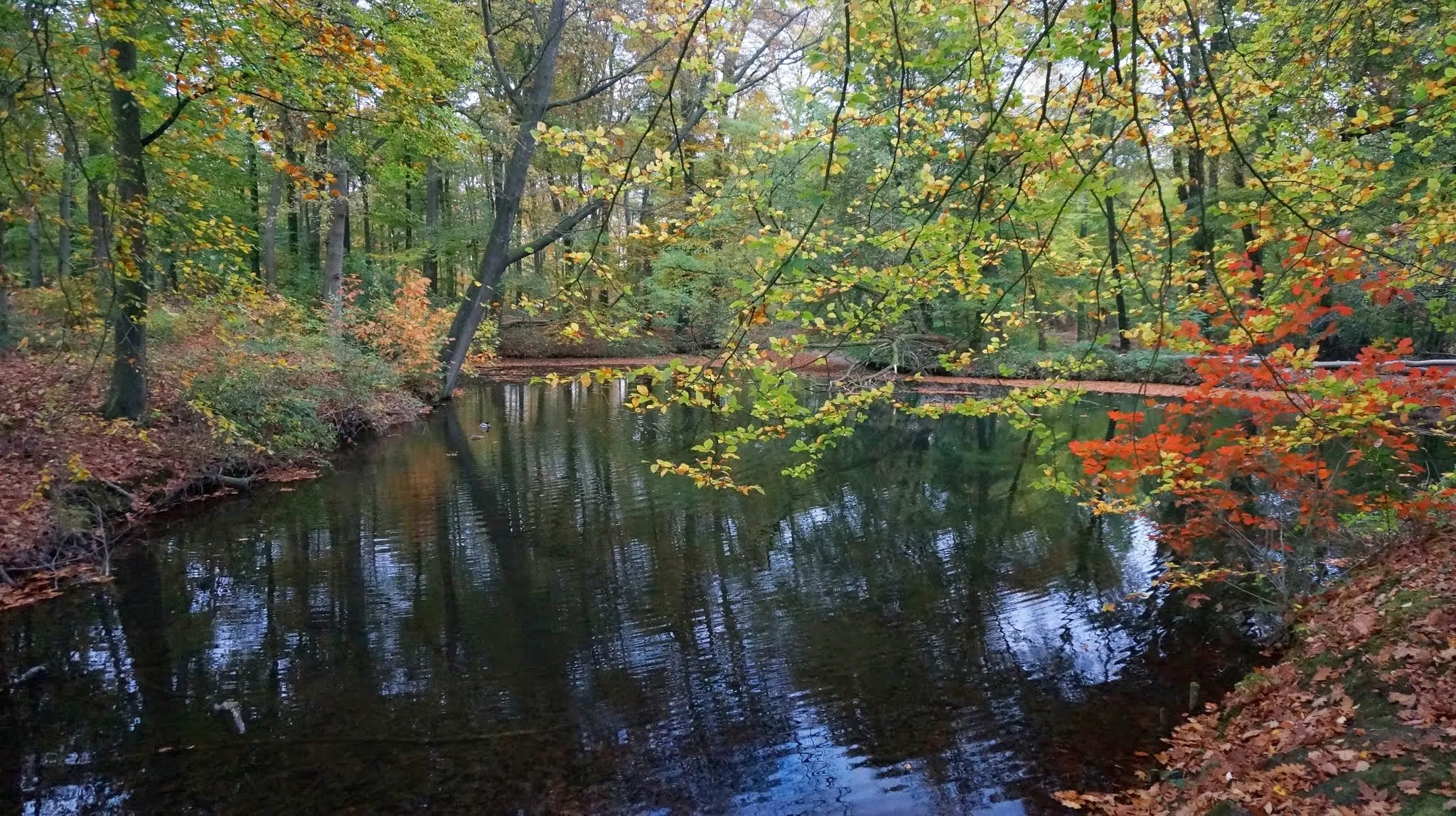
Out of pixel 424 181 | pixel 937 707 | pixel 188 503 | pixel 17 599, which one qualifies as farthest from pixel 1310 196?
pixel 424 181

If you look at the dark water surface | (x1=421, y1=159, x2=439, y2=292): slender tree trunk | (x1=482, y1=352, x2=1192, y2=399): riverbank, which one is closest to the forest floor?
the dark water surface

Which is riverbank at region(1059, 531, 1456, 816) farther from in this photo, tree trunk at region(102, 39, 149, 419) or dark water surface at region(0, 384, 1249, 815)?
tree trunk at region(102, 39, 149, 419)

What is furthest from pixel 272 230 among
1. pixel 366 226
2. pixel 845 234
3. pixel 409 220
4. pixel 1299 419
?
pixel 1299 419

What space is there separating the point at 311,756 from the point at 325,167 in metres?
14.4

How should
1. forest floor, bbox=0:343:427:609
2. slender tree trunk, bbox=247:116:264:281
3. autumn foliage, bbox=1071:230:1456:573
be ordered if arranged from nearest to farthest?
1. autumn foliage, bbox=1071:230:1456:573
2. forest floor, bbox=0:343:427:609
3. slender tree trunk, bbox=247:116:264:281

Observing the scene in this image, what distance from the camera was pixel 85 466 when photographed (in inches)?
301

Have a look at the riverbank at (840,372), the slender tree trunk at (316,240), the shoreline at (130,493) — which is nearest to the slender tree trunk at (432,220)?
the slender tree trunk at (316,240)

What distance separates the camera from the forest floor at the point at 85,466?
673 centimetres

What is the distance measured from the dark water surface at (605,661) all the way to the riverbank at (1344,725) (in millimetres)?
463

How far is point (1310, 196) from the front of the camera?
171 inches

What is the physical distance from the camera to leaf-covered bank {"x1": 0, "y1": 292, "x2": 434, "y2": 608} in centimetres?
691

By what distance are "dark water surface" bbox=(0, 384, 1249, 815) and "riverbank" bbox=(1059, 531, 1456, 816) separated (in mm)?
463

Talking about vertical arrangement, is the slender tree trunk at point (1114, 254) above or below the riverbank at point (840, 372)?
above

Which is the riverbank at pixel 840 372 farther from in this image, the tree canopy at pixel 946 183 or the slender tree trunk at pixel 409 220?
the slender tree trunk at pixel 409 220
